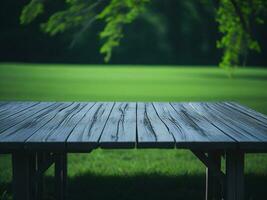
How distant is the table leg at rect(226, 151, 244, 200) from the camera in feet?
9.20

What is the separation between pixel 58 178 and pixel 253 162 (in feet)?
10.1

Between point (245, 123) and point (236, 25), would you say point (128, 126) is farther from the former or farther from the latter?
point (236, 25)

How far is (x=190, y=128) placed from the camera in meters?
3.15

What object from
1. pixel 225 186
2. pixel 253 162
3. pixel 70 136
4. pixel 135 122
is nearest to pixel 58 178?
pixel 135 122

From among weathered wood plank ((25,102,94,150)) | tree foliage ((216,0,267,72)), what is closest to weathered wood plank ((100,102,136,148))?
weathered wood plank ((25,102,94,150))

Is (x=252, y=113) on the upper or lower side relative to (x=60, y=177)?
upper

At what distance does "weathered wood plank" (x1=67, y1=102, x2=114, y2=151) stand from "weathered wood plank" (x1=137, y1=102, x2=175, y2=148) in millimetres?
246

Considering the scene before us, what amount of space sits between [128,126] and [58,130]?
18.9 inches

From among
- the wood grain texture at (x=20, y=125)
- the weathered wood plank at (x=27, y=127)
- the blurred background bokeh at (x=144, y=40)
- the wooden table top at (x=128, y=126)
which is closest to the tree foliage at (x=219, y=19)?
the wooden table top at (x=128, y=126)

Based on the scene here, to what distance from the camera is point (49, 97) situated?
1457cm

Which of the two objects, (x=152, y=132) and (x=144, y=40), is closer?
(x=152, y=132)

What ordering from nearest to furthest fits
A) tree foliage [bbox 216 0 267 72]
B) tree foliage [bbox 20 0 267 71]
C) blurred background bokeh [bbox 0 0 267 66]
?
tree foliage [bbox 20 0 267 71], tree foliage [bbox 216 0 267 72], blurred background bokeh [bbox 0 0 267 66]

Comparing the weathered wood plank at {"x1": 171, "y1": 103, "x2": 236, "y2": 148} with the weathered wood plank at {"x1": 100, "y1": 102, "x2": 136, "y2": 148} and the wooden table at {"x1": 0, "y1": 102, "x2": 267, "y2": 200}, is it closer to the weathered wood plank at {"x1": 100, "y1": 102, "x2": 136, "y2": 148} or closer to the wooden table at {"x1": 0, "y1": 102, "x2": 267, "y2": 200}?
the wooden table at {"x1": 0, "y1": 102, "x2": 267, "y2": 200}

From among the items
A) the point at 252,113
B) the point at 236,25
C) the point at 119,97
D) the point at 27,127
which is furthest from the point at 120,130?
the point at 119,97
